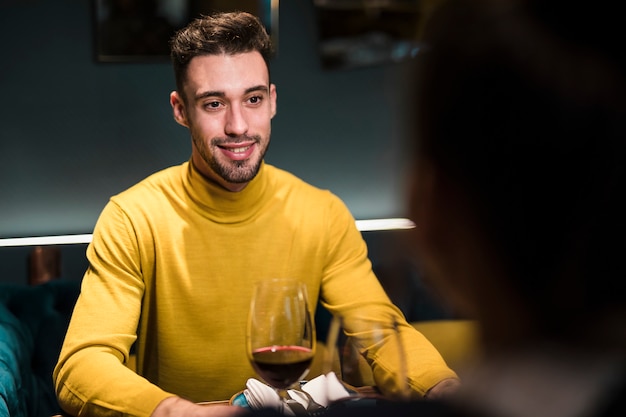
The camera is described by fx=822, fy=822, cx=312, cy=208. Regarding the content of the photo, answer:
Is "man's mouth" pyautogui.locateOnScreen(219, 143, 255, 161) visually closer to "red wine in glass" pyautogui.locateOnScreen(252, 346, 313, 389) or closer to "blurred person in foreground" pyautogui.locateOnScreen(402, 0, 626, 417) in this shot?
"red wine in glass" pyautogui.locateOnScreen(252, 346, 313, 389)

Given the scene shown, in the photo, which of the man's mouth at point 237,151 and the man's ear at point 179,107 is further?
the man's ear at point 179,107

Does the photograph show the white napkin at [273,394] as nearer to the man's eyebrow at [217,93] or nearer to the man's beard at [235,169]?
the man's beard at [235,169]

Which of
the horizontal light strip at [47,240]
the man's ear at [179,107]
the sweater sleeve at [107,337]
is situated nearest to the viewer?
the sweater sleeve at [107,337]

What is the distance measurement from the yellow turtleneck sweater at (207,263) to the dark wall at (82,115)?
3.15 ft

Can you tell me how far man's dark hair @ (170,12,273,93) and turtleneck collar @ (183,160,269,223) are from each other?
289 mm

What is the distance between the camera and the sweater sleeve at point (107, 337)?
1428 millimetres

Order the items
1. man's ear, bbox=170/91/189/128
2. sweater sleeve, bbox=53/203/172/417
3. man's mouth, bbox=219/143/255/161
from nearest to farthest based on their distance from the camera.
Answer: sweater sleeve, bbox=53/203/172/417
man's mouth, bbox=219/143/255/161
man's ear, bbox=170/91/189/128

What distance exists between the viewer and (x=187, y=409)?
128 centimetres

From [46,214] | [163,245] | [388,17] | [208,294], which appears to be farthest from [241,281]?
[388,17]

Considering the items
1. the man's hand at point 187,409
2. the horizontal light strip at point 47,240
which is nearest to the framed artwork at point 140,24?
the horizontal light strip at point 47,240

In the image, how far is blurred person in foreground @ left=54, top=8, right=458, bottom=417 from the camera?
2.03 m

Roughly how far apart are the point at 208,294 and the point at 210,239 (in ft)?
0.47

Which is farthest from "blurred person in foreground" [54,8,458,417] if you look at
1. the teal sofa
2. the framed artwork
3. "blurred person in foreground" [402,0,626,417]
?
"blurred person in foreground" [402,0,626,417]

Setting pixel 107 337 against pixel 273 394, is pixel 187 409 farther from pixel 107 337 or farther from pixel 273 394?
pixel 107 337
